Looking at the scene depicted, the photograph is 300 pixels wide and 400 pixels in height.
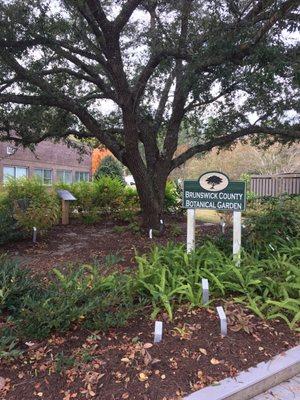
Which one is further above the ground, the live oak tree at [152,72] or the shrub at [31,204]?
the live oak tree at [152,72]

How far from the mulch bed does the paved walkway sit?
235 mm

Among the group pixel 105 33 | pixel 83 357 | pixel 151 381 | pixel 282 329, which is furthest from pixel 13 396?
pixel 105 33

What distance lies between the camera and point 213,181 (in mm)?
5656

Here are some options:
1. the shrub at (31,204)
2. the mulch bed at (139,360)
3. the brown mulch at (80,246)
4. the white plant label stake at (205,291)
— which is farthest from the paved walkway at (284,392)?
the shrub at (31,204)

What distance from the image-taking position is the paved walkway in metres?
3.05

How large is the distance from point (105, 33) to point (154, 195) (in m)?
A: 3.87

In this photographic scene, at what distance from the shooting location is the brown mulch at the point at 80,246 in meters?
6.75

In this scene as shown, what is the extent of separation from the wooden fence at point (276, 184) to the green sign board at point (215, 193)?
1315 centimetres

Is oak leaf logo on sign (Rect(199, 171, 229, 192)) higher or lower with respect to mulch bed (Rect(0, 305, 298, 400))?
higher

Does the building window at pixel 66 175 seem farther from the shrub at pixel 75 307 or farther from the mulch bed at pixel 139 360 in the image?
the mulch bed at pixel 139 360

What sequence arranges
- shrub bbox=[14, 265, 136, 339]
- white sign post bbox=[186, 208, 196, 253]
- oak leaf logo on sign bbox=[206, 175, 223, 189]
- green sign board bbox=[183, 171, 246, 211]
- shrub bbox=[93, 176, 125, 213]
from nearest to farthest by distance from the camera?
shrub bbox=[14, 265, 136, 339]
green sign board bbox=[183, 171, 246, 211]
oak leaf logo on sign bbox=[206, 175, 223, 189]
white sign post bbox=[186, 208, 196, 253]
shrub bbox=[93, 176, 125, 213]

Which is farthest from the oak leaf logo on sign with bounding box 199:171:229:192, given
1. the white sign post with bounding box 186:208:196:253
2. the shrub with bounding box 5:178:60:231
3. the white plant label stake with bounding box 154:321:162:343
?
the shrub with bounding box 5:178:60:231

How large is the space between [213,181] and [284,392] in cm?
306

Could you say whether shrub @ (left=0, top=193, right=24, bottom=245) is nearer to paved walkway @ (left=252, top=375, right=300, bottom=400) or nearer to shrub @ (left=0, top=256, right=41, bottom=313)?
shrub @ (left=0, top=256, right=41, bottom=313)
